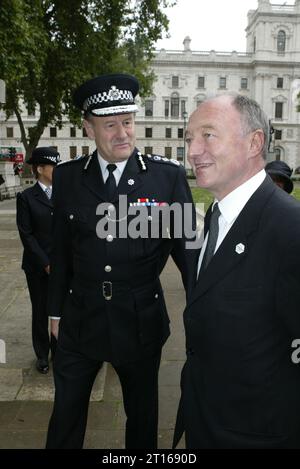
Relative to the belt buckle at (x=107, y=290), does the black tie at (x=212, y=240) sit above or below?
above

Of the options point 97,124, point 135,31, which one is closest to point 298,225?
point 97,124

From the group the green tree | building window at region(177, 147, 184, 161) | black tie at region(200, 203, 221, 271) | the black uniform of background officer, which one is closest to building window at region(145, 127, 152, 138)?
building window at region(177, 147, 184, 161)

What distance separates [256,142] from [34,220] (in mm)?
2920

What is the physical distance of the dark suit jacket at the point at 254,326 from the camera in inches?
62.4

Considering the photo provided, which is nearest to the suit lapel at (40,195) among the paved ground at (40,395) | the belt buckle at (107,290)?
the paved ground at (40,395)

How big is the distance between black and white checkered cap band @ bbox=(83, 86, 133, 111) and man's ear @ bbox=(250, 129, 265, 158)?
1119 millimetres

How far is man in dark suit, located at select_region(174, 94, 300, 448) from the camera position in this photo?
5.29 feet

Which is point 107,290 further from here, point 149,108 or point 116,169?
point 149,108

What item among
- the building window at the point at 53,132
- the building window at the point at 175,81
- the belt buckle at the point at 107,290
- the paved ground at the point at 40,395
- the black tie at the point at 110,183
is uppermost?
the building window at the point at 175,81

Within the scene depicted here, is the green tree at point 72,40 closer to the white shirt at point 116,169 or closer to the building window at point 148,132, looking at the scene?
the white shirt at point 116,169

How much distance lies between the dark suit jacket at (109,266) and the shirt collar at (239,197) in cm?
90

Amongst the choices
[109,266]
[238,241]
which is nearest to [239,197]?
[238,241]

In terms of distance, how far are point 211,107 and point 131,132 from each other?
931 mm

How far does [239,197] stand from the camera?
1.80 meters
